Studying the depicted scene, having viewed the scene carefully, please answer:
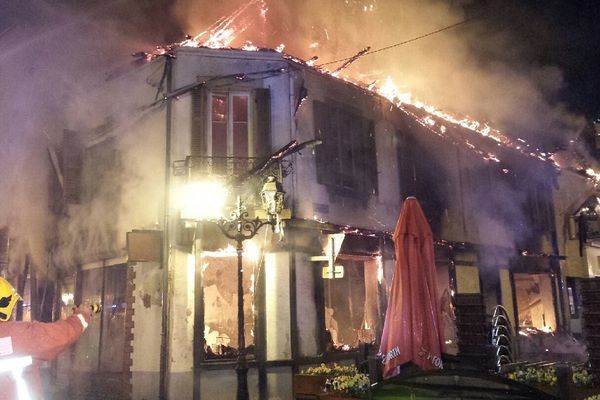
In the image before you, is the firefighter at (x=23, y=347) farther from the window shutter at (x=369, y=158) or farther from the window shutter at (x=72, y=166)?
the window shutter at (x=369, y=158)

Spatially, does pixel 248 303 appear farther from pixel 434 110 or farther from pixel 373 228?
pixel 434 110

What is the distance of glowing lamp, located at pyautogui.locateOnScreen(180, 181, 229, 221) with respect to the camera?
11031mm

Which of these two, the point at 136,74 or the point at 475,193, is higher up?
the point at 136,74

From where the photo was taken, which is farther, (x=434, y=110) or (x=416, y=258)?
(x=434, y=110)

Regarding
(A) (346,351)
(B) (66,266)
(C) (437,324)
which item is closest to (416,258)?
(C) (437,324)

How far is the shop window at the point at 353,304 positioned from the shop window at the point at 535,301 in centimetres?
885

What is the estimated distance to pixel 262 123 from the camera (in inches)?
497

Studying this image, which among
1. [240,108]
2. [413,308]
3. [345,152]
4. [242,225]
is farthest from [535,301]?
[242,225]

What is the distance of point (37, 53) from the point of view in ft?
50.8

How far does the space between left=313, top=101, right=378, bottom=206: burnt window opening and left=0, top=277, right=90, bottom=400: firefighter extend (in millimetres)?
9097

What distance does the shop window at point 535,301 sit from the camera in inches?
816

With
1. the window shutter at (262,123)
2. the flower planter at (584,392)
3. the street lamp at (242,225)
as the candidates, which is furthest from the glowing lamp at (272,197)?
the flower planter at (584,392)

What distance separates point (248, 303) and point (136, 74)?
6967 mm

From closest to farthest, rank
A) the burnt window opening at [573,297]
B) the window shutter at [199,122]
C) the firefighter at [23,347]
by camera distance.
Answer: the firefighter at [23,347], the window shutter at [199,122], the burnt window opening at [573,297]
